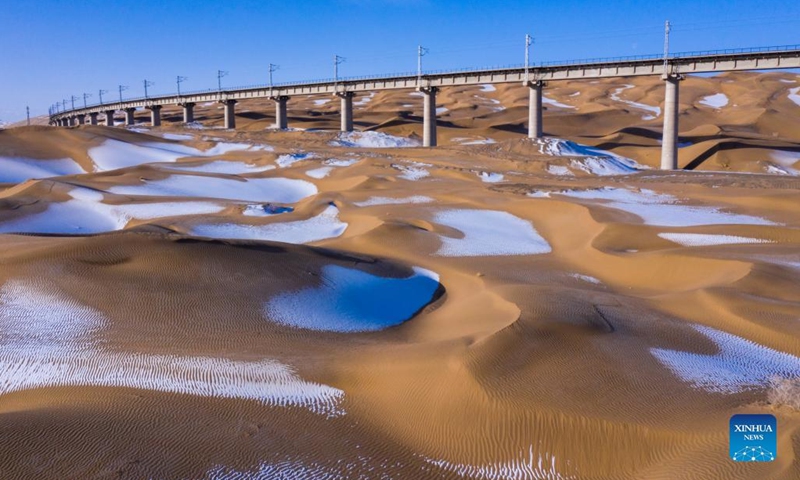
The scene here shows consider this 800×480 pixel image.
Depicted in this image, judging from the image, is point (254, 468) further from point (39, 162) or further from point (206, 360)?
point (39, 162)

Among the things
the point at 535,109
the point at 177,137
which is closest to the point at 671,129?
the point at 535,109

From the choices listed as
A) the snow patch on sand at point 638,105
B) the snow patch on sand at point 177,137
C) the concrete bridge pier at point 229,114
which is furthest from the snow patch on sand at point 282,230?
the snow patch on sand at point 638,105

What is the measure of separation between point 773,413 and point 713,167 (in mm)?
44121

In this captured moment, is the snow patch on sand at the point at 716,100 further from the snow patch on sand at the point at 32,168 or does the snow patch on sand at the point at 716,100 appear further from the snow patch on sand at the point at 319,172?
the snow patch on sand at the point at 32,168

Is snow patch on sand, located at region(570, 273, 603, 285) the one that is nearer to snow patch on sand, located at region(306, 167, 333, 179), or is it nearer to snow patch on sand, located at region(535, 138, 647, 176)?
snow patch on sand, located at region(306, 167, 333, 179)

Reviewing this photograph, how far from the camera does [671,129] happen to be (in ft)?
148

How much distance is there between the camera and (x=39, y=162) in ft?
119

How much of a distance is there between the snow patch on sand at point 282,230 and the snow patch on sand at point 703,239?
9417mm

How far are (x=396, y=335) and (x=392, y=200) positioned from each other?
1461 cm

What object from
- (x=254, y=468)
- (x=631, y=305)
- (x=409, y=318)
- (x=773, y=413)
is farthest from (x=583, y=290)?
(x=254, y=468)

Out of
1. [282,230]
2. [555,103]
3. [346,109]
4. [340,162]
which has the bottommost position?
[282,230]

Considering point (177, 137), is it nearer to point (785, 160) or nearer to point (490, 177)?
point (490, 177)

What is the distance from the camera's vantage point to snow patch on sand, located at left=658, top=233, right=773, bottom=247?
17.6m

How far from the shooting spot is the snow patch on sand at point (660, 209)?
20688mm
